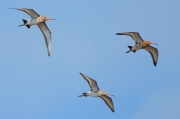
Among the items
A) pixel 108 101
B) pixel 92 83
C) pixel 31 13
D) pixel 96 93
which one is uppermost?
pixel 31 13

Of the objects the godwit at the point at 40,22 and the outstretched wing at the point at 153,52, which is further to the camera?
the outstretched wing at the point at 153,52

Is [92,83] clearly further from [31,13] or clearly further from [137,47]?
[31,13]

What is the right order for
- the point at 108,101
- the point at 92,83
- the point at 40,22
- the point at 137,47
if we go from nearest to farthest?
the point at 40,22, the point at 92,83, the point at 137,47, the point at 108,101

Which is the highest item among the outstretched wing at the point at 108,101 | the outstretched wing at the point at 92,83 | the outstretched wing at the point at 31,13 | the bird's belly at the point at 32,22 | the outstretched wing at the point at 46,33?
the outstretched wing at the point at 31,13

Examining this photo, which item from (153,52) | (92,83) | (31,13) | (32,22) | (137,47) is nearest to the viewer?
(31,13)

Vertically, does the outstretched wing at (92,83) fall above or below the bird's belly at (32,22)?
below

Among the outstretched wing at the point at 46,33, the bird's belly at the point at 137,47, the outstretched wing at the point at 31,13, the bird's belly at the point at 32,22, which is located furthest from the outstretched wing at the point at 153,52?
the outstretched wing at the point at 31,13

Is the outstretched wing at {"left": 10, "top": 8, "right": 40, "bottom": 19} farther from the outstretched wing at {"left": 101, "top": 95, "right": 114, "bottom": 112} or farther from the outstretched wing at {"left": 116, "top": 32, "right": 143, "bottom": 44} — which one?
the outstretched wing at {"left": 101, "top": 95, "right": 114, "bottom": 112}

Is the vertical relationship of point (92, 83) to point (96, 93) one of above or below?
above

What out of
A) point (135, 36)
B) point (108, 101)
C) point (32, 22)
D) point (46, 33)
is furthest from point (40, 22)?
point (108, 101)

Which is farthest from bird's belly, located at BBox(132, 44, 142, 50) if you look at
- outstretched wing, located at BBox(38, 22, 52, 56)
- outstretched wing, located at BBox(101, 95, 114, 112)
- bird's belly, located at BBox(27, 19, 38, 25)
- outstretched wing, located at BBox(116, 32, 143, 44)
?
bird's belly, located at BBox(27, 19, 38, 25)

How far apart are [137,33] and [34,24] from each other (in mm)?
7072

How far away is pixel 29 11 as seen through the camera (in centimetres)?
4744

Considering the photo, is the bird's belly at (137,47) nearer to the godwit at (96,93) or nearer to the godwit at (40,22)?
the godwit at (96,93)
